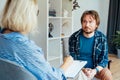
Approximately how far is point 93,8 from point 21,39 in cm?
459

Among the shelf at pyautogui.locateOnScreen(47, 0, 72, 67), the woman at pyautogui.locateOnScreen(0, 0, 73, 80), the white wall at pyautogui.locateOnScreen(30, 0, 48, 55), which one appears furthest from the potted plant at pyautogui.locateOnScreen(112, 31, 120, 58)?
the woman at pyautogui.locateOnScreen(0, 0, 73, 80)

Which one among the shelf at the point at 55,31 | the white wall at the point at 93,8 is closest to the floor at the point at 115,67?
the white wall at the point at 93,8

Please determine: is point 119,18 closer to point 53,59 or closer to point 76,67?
point 53,59

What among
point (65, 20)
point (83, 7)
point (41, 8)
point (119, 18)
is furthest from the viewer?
point (119, 18)

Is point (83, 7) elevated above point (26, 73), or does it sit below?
above

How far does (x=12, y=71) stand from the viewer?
3.23 feet

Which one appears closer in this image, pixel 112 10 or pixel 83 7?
pixel 83 7

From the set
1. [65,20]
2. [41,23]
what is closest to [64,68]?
[41,23]

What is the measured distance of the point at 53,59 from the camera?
11.9 ft

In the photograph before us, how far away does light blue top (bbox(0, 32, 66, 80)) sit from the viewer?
104 cm

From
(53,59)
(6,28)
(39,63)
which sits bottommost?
(53,59)

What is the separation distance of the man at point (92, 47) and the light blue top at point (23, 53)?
0.95 meters

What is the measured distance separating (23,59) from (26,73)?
3.2 inches

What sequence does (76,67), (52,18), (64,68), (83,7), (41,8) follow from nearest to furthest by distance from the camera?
1. (64,68)
2. (76,67)
3. (41,8)
4. (52,18)
5. (83,7)
